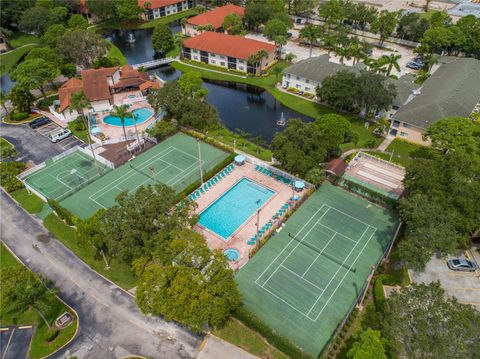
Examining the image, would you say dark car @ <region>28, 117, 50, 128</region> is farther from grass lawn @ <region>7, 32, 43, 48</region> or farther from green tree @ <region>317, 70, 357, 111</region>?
green tree @ <region>317, 70, 357, 111</region>

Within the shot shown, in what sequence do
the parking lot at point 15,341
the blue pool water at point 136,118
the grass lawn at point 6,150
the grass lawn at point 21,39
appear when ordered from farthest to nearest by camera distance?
1. the grass lawn at point 21,39
2. the blue pool water at point 136,118
3. the grass lawn at point 6,150
4. the parking lot at point 15,341

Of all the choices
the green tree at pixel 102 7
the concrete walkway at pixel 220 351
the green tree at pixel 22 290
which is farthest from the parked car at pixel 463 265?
the green tree at pixel 102 7

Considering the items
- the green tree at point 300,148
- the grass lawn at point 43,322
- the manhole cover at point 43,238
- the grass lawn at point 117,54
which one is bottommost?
the grass lawn at point 43,322

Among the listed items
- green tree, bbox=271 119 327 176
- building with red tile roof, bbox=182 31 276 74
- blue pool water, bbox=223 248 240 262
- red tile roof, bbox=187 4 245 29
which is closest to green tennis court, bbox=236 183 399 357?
blue pool water, bbox=223 248 240 262

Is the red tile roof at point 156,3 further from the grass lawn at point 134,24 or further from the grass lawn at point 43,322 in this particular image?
the grass lawn at point 43,322

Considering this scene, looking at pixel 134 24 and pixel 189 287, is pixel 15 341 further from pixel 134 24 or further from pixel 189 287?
pixel 134 24

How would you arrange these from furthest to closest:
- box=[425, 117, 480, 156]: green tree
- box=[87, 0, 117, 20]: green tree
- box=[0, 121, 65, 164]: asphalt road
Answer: box=[87, 0, 117, 20]: green tree, box=[0, 121, 65, 164]: asphalt road, box=[425, 117, 480, 156]: green tree
